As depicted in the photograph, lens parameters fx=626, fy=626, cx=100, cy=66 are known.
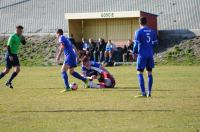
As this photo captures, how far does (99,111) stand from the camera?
42.7 feet

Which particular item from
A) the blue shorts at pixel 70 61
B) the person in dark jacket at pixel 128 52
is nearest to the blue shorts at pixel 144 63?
the blue shorts at pixel 70 61

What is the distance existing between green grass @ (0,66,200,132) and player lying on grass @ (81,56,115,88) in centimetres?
105

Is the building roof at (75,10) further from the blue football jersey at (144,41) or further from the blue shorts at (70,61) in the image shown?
the blue football jersey at (144,41)

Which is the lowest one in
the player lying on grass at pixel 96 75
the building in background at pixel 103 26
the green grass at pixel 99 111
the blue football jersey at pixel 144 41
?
the green grass at pixel 99 111

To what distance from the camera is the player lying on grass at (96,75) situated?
1989 cm

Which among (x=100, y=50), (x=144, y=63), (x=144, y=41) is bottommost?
(x=144, y=63)

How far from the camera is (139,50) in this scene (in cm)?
1636

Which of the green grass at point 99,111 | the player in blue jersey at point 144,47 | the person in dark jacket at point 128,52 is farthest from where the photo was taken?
the person in dark jacket at point 128,52

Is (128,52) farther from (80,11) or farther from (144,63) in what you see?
(144,63)

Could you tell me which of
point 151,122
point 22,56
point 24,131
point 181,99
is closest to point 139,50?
point 181,99

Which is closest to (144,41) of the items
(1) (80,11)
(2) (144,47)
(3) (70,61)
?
(2) (144,47)

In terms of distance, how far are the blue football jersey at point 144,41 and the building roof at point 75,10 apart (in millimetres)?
28074

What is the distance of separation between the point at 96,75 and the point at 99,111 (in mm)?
7248

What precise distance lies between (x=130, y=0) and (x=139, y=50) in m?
A: 32.3
